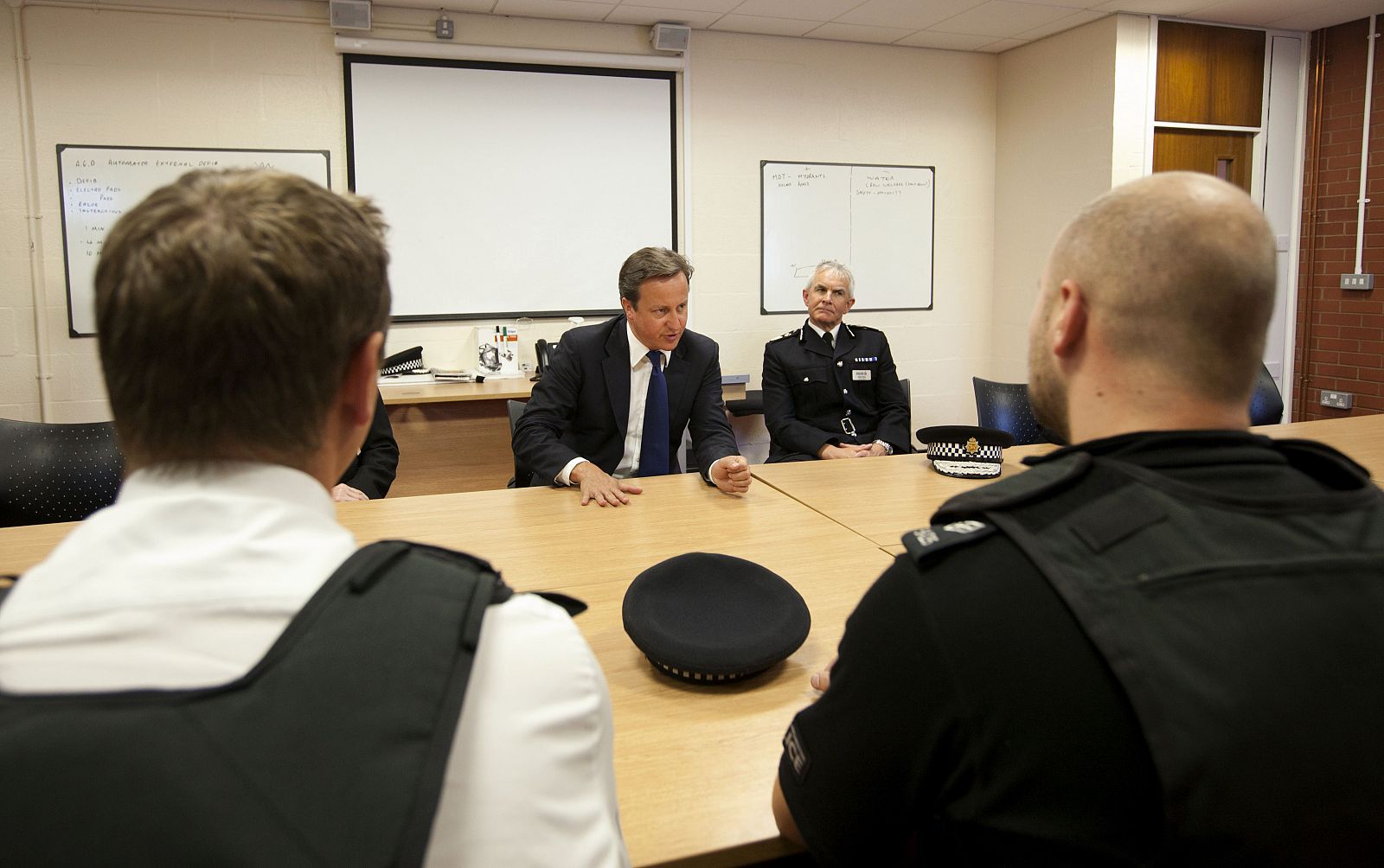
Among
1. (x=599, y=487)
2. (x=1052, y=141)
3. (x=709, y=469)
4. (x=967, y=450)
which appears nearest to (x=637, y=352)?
(x=709, y=469)

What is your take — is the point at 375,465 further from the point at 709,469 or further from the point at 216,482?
the point at 216,482

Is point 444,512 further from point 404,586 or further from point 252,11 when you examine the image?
point 252,11

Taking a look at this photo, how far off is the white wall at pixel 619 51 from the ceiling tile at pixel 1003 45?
0.11 metres

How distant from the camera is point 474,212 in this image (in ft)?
15.6

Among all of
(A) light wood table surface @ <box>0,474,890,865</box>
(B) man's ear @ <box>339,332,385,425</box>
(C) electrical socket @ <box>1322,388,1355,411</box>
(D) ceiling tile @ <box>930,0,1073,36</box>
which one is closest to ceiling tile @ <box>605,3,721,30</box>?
(D) ceiling tile @ <box>930,0,1073,36</box>

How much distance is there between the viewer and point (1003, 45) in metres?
5.43

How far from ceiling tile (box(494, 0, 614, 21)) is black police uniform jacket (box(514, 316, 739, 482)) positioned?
7.37 feet

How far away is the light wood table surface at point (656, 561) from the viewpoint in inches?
41.3

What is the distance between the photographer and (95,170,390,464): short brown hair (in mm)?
657

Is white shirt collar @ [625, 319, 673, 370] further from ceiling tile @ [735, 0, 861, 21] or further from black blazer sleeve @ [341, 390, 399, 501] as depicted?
ceiling tile @ [735, 0, 861, 21]

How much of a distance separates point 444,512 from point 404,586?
1648 millimetres

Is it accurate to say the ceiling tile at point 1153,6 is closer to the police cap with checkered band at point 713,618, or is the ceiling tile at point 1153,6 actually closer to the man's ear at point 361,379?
the police cap with checkered band at point 713,618

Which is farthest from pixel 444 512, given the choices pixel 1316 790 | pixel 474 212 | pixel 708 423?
pixel 474 212

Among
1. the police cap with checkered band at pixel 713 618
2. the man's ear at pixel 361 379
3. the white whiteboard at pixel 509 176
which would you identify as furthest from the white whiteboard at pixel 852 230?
the man's ear at pixel 361 379
